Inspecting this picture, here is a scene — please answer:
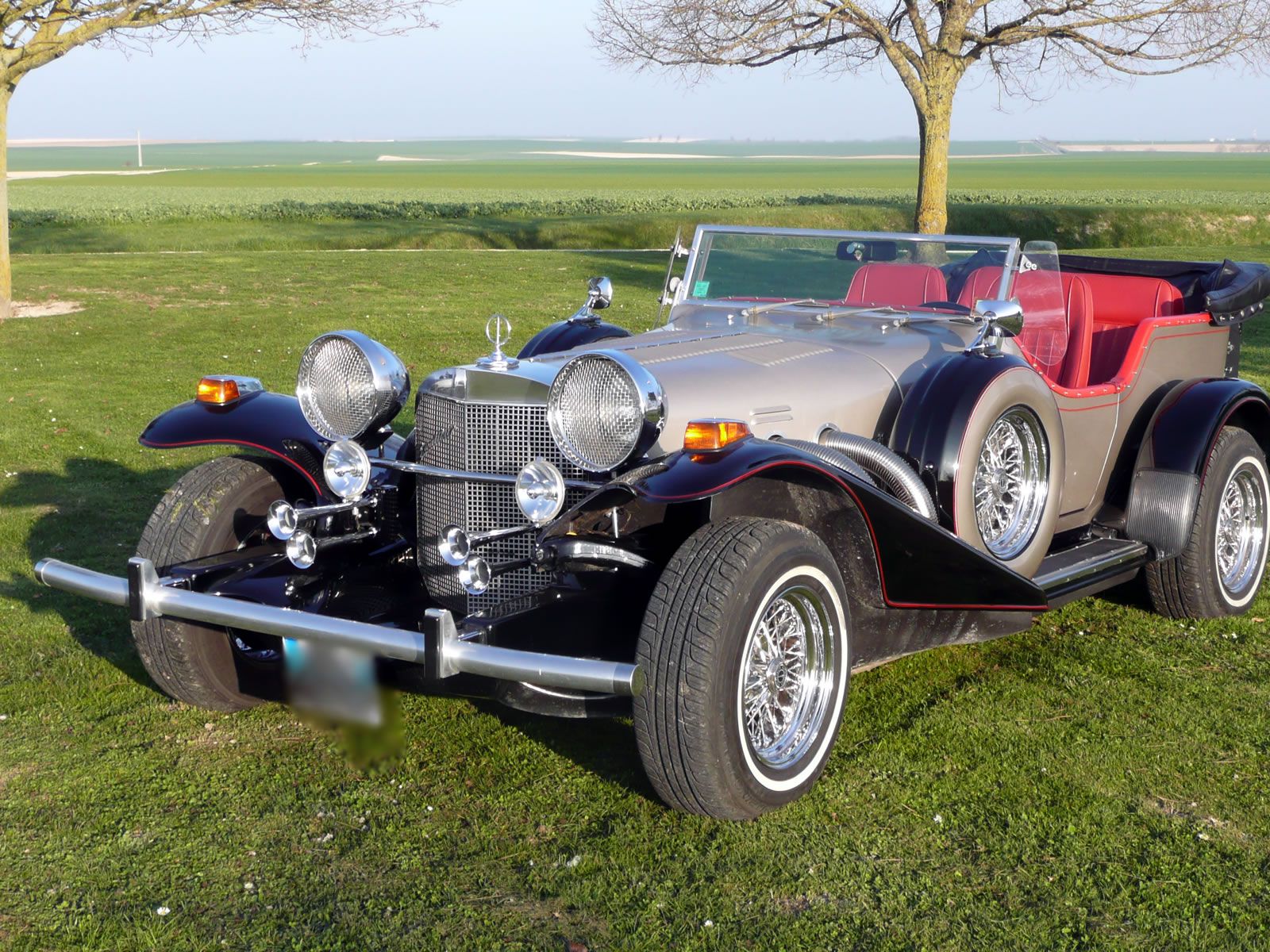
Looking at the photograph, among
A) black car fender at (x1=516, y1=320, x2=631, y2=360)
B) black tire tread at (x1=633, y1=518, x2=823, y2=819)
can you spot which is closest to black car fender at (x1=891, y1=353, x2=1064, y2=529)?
black tire tread at (x1=633, y1=518, x2=823, y2=819)

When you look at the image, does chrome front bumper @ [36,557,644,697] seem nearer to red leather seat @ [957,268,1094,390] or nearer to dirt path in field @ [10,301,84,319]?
red leather seat @ [957,268,1094,390]

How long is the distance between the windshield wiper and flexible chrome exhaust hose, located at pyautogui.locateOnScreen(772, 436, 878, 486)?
134 centimetres

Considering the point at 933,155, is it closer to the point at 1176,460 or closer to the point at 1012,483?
the point at 1176,460

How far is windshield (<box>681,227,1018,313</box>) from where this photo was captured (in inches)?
206

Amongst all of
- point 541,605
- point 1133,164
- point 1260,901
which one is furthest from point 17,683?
point 1133,164

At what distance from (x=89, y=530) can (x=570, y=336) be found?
2.94 meters

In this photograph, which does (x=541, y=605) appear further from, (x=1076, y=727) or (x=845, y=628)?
(x=1076, y=727)

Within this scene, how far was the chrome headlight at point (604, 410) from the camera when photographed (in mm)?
3773

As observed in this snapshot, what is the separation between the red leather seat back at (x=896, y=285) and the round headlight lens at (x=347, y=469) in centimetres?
217

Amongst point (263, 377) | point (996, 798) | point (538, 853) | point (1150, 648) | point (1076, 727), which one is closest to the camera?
point (538, 853)

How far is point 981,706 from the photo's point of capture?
182 inches

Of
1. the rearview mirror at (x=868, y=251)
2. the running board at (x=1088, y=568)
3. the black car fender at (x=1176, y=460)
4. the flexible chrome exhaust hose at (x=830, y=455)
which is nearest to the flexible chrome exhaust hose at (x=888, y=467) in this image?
the flexible chrome exhaust hose at (x=830, y=455)

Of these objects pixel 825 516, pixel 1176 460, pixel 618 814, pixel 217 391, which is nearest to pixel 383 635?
pixel 618 814

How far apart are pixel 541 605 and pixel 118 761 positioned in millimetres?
1505
